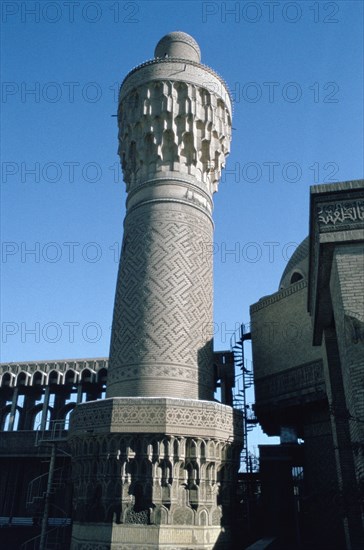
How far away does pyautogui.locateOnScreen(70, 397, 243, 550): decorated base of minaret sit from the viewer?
663 centimetres

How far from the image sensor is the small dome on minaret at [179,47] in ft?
36.5

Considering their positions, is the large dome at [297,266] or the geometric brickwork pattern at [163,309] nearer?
the geometric brickwork pattern at [163,309]

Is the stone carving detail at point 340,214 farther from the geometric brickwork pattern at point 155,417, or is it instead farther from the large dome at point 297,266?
the large dome at point 297,266

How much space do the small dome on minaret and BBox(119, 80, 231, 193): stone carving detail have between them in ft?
4.99

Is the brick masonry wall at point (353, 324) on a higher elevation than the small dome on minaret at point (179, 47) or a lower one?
lower

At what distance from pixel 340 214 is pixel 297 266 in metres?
8.54

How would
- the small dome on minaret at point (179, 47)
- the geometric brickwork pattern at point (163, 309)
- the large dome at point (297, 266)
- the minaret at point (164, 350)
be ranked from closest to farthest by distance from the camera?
the minaret at point (164, 350) → the geometric brickwork pattern at point (163, 309) → the small dome on minaret at point (179, 47) → the large dome at point (297, 266)

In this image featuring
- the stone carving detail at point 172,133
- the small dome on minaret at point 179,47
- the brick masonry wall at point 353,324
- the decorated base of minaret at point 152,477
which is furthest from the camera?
the small dome on minaret at point 179,47

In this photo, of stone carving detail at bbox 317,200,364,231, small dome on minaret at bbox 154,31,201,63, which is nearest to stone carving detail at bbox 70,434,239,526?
stone carving detail at bbox 317,200,364,231

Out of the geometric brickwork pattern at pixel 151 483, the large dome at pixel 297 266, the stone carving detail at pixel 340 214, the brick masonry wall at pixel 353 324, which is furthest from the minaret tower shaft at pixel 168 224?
the large dome at pixel 297 266

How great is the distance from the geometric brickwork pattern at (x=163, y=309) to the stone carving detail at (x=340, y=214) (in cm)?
380

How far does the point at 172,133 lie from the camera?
9.64 m

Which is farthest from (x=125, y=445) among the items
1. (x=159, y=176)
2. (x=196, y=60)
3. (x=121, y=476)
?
(x=196, y=60)

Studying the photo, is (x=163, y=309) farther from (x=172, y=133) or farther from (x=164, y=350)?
(x=172, y=133)
